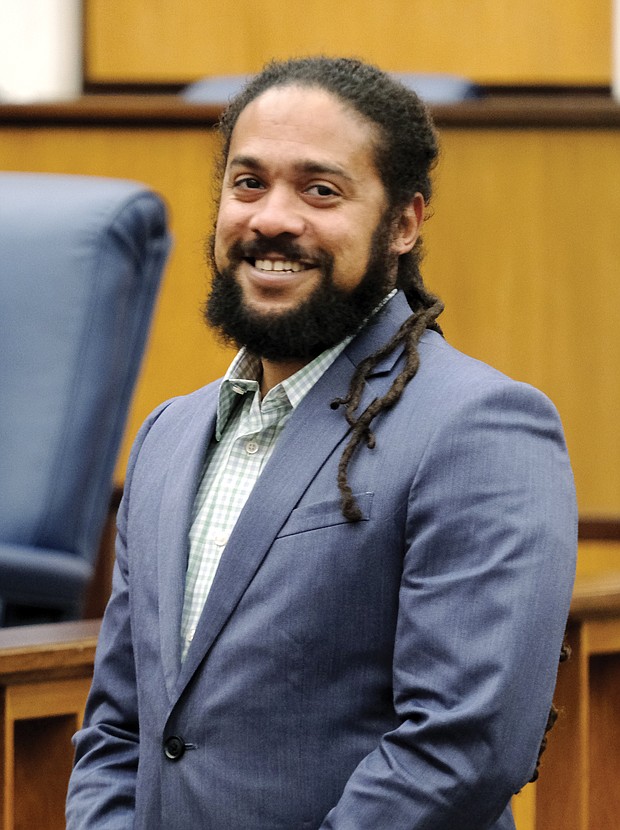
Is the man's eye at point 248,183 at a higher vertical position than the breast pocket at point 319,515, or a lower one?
higher

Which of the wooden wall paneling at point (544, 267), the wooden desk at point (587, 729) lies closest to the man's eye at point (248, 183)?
the wooden desk at point (587, 729)

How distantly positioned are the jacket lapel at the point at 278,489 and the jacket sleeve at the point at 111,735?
13 centimetres

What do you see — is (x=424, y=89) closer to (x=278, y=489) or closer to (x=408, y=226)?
(x=408, y=226)

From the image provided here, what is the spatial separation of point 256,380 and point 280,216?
0.14 m

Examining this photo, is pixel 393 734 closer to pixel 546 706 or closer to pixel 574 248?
pixel 546 706

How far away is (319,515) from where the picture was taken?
2.72 ft

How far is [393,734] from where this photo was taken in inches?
30.7

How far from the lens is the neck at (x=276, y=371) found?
0.93 meters

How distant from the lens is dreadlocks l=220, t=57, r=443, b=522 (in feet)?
2.83

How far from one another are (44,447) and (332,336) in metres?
0.74

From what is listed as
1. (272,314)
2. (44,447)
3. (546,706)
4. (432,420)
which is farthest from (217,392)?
(44,447)

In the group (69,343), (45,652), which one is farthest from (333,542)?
(69,343)

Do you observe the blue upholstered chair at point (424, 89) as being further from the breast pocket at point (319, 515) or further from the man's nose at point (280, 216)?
the breast pocket at point (319, 515)

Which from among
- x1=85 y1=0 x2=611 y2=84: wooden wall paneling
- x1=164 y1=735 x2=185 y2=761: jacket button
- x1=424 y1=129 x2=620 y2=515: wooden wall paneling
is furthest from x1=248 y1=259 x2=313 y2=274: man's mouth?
x1=85 y1=0 x2=611 y2=84: wooden wall paneling
